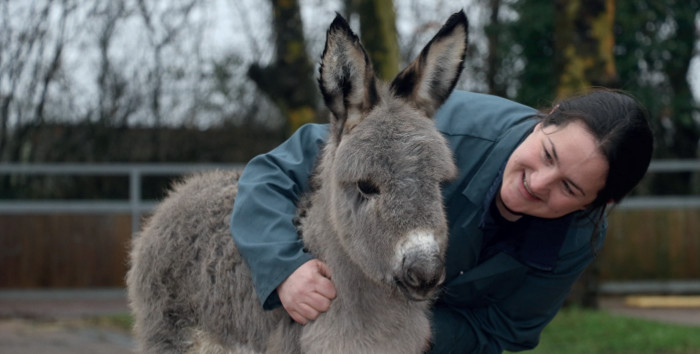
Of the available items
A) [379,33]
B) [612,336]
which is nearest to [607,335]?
[612,336]

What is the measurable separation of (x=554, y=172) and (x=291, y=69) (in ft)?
22.5

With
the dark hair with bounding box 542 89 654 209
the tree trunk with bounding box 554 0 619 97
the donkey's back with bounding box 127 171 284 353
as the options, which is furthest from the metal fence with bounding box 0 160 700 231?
the dark hair with bounding box 542 89 654 209

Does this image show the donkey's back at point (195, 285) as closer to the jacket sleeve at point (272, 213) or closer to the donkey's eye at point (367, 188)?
the jacket sleeve at point (272, 213)

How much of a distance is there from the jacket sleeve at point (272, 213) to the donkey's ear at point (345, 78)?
0.49 m

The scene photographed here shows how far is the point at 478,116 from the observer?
4.10m

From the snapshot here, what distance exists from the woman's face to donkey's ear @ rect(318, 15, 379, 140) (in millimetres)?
729

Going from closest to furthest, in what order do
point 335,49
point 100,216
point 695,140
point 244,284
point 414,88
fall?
point 335,49 → point 414,88 → point 244,284 → point 100,216 → point 695,140

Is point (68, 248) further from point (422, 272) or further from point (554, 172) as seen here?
point (422, 272)

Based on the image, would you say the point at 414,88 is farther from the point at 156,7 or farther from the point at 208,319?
the point at 156,7

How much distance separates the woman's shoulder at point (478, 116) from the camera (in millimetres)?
4023

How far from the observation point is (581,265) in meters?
4.23

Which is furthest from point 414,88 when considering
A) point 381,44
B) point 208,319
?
point 381,44

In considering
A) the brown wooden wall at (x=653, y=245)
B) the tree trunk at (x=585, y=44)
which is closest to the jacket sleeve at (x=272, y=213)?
the tree trunk at (x=585, y=44)

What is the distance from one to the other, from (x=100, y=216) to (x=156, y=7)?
5.00 metres
